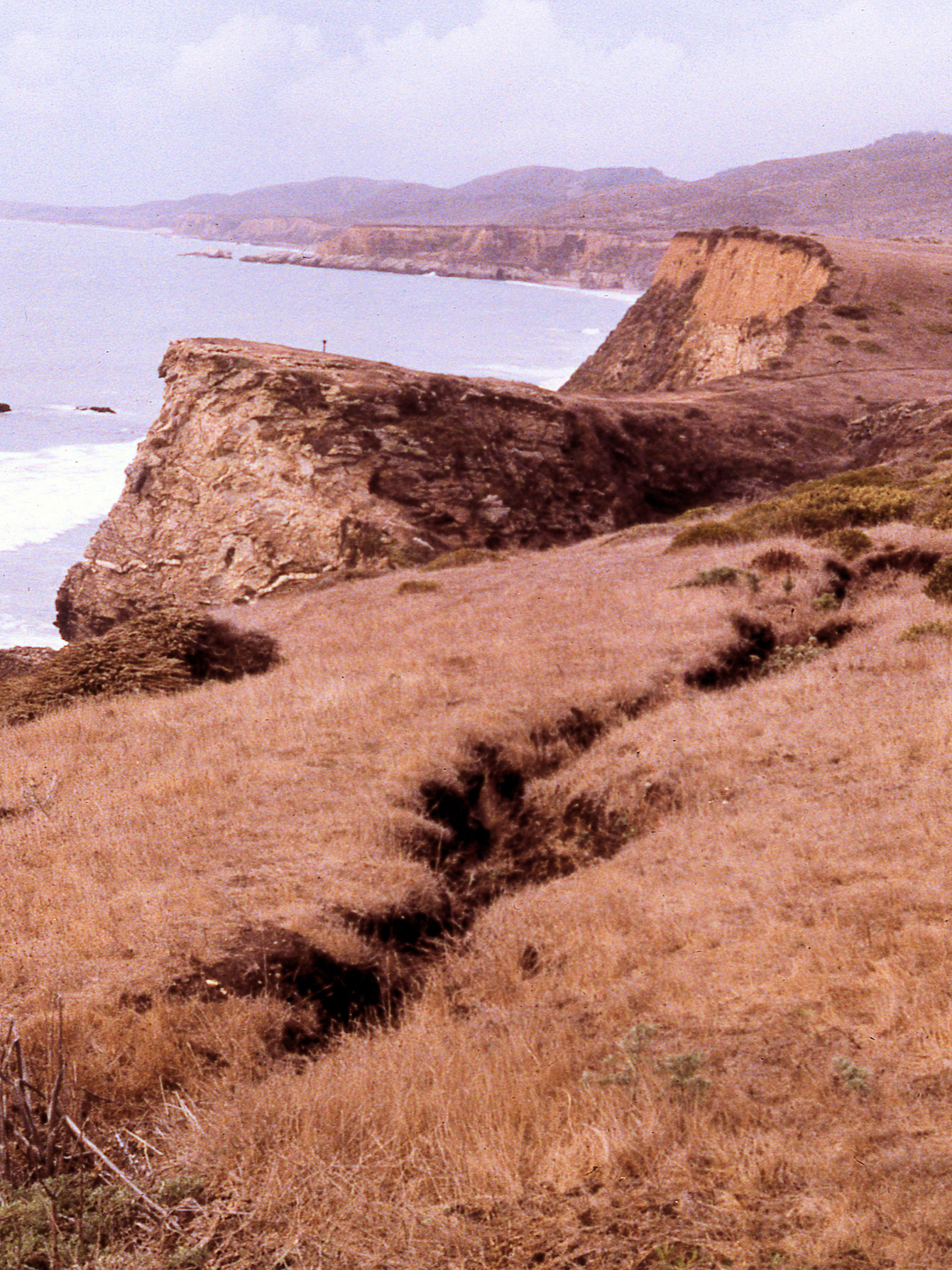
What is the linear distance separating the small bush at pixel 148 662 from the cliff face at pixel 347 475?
10930 millimetres

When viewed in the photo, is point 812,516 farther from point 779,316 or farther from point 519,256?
point 519,256

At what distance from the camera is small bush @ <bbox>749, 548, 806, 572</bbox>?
559 inches

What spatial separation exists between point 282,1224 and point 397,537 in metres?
23.9

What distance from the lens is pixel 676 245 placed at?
5978 cm

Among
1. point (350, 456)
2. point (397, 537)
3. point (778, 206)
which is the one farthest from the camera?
point (778, 206)

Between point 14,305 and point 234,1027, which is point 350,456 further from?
point 14,305

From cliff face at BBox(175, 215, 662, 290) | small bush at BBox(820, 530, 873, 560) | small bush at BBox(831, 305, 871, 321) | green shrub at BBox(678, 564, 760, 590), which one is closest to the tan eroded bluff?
small bush at BBox(831, 305, 871, 321)

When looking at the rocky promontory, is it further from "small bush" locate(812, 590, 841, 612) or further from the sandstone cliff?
"small bush" locate(812, 590, 841, 612)

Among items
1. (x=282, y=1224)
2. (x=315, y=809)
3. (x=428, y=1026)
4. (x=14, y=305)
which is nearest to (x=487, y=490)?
(x=315, y=809)

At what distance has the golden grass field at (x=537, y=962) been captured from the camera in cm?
380

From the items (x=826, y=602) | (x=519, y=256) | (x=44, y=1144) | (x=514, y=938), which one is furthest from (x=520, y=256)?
(x=44, y=1144)

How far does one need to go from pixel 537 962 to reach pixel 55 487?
1644 inches

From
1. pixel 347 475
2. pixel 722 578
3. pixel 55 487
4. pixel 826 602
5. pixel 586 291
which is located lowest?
pixel 826 602

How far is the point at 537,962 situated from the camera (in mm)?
6395
